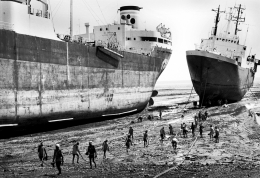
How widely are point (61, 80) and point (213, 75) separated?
80.5ft

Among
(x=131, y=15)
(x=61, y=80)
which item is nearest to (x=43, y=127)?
(x=61, y=80)

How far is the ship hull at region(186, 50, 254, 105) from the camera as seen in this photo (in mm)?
37263

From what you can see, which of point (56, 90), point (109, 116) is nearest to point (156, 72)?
point (109, 116)

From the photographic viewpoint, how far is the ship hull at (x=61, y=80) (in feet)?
61.4

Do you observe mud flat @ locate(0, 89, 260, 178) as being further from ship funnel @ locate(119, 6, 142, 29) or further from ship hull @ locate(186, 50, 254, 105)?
ship funnel @ locate(119, 6, 142, 29)

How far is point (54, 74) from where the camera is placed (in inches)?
858

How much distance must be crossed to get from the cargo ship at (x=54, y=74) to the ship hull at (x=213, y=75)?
29.8 ft

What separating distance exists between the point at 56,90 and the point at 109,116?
8.91 meters

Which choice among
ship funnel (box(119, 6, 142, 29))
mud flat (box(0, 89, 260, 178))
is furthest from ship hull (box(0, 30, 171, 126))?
ship funnel (box(119, 6, 142, 29))

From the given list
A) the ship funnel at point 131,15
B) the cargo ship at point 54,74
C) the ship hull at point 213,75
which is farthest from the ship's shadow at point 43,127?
the ship funnel at point 131,15

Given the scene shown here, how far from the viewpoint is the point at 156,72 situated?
125 ft

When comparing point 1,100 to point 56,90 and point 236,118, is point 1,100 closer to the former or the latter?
point 56,90

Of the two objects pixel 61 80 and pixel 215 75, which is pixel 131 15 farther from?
pixel 61 80

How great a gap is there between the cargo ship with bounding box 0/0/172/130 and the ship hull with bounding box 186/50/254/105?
9.09 metres
